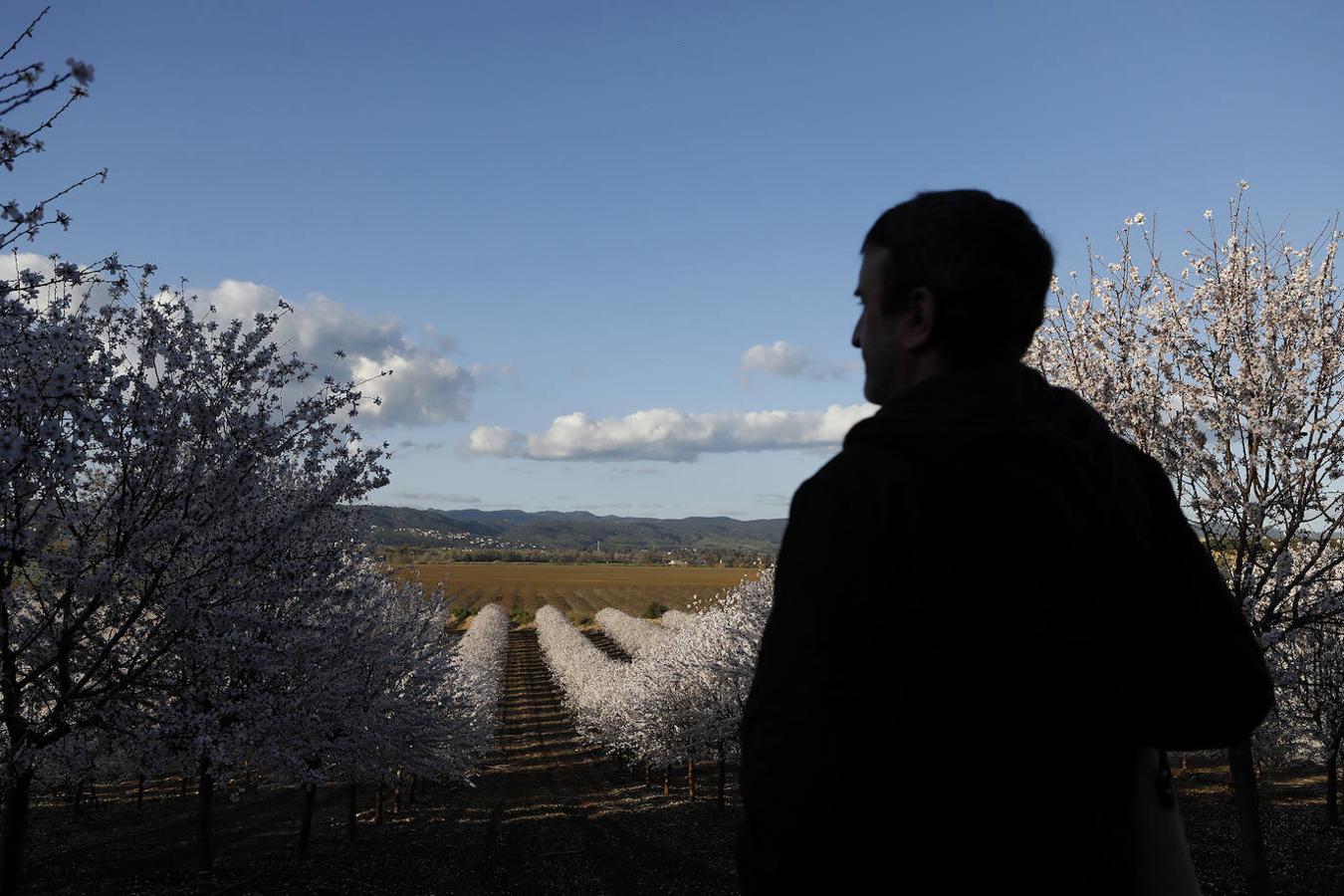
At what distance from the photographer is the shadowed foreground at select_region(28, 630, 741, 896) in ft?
61.3

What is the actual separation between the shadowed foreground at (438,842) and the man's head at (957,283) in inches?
753

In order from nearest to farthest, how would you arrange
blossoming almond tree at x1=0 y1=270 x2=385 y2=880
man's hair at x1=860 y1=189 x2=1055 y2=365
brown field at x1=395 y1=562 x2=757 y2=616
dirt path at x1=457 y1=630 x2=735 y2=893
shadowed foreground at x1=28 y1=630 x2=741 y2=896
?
1. man's hair at x1=860 y1=189 x2=1055 y2=365
2. blossoming almond tree at x1=0 y1=270 x2=385 y2=880
3. shadowed foreground at x1=28 y1=630 x2=741 y2=896
4. dirt path at x1=457 y1=630 x2=735 y2=893
5. brown field at x1=395 y1=562 x2=757 y2=616

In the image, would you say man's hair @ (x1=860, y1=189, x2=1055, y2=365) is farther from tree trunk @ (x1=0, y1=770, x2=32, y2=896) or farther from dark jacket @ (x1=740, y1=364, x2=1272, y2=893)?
tree trunk @ (x1=0, y1=770, x2=32, y2=896)

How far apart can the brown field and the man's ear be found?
83748 millimetres

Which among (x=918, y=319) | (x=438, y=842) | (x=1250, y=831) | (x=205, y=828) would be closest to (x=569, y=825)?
(x=438, y=842)

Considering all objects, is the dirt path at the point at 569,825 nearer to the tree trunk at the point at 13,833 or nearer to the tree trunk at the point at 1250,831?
the tree trunk at the point at 1250,831

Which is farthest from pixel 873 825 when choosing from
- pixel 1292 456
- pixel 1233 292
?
pixel 1233 292

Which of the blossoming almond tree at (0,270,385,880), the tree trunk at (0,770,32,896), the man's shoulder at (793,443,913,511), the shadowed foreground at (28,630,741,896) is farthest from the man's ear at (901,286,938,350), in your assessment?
the shadowed foreground at (28,630,741,896)

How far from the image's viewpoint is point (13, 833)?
9.84 metres

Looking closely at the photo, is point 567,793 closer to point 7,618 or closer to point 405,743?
point 405,743

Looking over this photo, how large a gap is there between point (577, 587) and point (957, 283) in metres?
125

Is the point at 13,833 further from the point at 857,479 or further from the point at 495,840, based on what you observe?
the point at 495,840

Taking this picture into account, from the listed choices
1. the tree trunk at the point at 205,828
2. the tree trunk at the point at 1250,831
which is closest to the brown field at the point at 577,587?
the tree trunk at the point at 205,828

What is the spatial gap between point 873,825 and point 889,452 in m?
0.50
